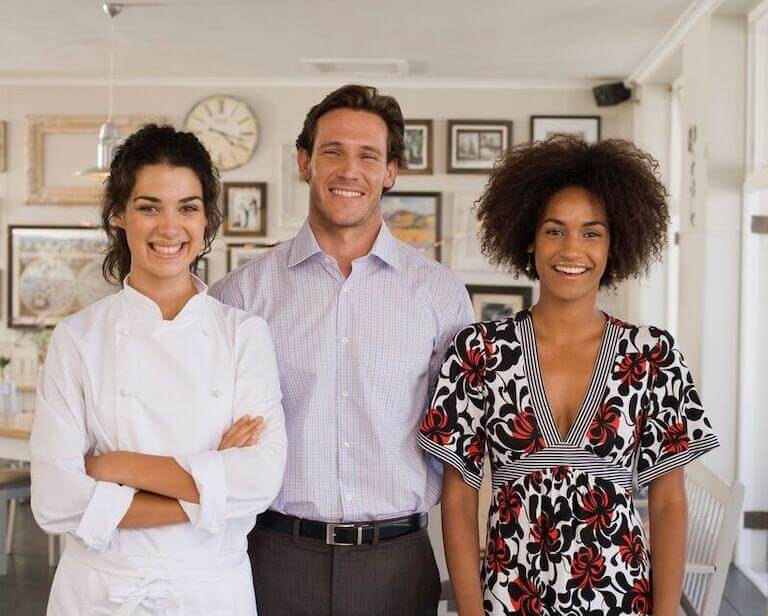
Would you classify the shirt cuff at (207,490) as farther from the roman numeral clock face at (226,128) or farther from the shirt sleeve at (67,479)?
the roman numeral clock face at (226,128)

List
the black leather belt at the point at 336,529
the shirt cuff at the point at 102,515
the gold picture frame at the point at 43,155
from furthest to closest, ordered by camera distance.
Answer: the gold picture frame at the point at 43,155
the black leather belt at the point at 336,529
the shirt cuff at the point at 102,515

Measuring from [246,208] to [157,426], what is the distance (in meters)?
4.87

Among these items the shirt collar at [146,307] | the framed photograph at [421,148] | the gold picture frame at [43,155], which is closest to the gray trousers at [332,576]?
the shirt collar at [146,307]

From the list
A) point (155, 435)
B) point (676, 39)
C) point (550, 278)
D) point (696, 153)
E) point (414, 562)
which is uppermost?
point (676, 39)

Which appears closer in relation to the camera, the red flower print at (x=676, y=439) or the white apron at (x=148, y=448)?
the white apron at (x=148, y=448)

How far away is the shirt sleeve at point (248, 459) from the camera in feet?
4.99

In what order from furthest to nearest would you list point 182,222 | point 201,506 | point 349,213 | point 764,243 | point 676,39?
point 676,39 → point 764,243 → point 349,213 → point 182,222 → point 201,506

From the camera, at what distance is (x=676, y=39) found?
4.84 metres

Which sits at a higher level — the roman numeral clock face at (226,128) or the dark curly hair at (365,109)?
the roman numeral clock face at (226,128)

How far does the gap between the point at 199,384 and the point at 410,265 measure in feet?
1.95

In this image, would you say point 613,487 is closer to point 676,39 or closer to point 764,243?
point 764,243

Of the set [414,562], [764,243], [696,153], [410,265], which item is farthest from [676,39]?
[414,562]

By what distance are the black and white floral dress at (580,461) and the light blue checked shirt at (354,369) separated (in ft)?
0.75

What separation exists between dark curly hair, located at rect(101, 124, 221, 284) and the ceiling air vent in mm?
3973
